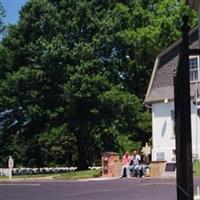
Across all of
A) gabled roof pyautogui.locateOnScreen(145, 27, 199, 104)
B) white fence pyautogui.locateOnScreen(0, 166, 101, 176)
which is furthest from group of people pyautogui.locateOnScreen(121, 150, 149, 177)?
white fence pyautogui.locateOnScreen(0, 166, 101, 176)

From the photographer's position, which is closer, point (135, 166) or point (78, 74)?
point (135, 166)

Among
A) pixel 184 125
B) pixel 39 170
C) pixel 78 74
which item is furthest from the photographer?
pixel 39 170

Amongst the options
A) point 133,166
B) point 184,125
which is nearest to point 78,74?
point 133,166

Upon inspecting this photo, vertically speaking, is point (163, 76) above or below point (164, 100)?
above

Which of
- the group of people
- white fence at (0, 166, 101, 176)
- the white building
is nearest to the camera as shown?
the group of people

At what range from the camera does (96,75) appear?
179ft

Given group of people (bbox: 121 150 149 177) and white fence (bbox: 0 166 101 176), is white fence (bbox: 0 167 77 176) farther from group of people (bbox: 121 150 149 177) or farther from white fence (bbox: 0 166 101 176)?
group of people (bbox: 121 150 149 177)

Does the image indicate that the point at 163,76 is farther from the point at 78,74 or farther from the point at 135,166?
the point at 135,166

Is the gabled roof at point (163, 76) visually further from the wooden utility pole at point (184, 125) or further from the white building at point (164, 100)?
the wooden utility pole at point (184, 125)

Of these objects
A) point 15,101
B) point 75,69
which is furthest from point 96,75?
point 15,101

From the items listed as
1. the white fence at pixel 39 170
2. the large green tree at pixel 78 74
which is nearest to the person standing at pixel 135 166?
the large green tree at pixel 78 74

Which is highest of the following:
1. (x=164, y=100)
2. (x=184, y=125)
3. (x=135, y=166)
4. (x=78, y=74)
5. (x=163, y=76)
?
(x=78, y=74)

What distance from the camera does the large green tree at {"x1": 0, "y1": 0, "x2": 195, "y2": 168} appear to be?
5441cm

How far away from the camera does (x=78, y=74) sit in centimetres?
5331
